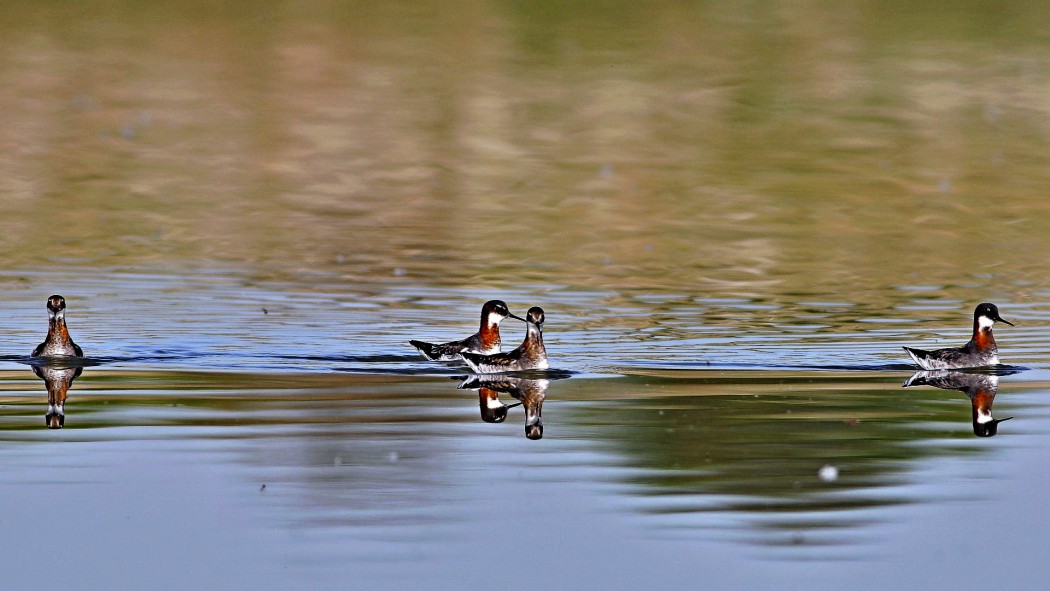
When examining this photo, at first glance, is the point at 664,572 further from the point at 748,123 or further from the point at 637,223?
the point at 748,123

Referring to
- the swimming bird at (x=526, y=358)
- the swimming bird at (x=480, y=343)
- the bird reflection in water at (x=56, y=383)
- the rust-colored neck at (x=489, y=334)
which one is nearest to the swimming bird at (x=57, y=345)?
the bird reflection in water at (x=56, y=383)

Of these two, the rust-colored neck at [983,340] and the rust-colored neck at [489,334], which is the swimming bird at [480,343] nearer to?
the rust-colored neck at [489,334]

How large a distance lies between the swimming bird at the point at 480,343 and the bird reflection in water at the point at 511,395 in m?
0.66

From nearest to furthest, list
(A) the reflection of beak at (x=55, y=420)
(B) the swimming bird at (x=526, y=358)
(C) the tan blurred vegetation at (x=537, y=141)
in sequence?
1. (A) the reflection of beak at (x=55, y=420)
2. (B) the swimming bird at (x=526, y=358)
3. (C) the tan blurred vegetation at (x=537, y=141)

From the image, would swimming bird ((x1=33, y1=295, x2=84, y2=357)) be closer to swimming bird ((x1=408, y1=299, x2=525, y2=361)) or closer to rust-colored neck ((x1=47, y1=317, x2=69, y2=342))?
rust-colored neck ((x1=47, y1=317, x2=69, y2=342))

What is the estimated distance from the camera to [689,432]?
46.2 ft

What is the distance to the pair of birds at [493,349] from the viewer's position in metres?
18.4

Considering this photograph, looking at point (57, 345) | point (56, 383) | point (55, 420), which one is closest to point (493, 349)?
point (57, 345)

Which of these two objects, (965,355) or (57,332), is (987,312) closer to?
(965,355)

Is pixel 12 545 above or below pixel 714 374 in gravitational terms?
Answer: below

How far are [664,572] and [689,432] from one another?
399 cm

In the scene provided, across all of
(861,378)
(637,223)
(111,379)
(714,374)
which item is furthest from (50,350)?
(637,223)

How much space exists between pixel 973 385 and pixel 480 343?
4.98 metres

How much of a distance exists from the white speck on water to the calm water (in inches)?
2.2
